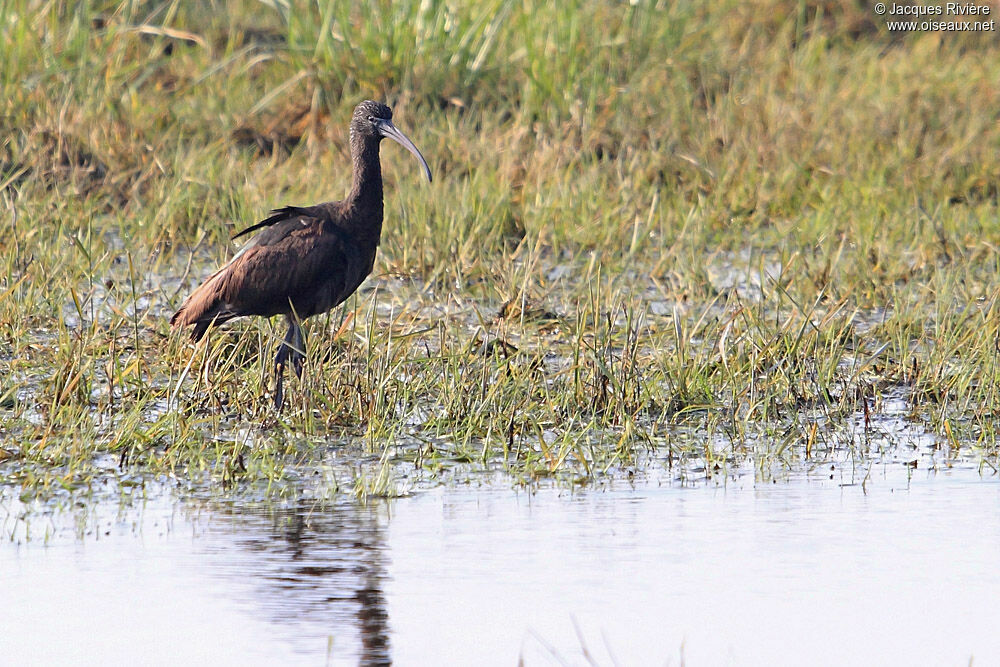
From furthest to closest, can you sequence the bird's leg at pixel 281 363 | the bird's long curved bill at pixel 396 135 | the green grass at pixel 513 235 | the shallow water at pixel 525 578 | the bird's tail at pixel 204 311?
the bird's long curved bill at pixel 396 135
the bird's tail at pixel 204 311
the bird's leg at pixel 281 363
the green grass at pixel 513 235
the shallow water at pixel 525 578

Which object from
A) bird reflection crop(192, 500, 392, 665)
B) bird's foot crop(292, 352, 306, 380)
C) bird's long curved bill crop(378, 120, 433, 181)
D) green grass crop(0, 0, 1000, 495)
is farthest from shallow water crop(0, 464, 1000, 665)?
bird's long curved bill crop(378, 120, 433, 181)

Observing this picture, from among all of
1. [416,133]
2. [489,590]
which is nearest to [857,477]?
[489,590]

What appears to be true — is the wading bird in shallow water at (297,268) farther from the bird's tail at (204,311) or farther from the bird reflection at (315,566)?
the bird reflection at (315,566)

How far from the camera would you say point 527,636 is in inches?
141

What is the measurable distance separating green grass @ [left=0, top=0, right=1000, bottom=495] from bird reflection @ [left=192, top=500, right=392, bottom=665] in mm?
307

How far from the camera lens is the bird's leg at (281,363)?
5391mm

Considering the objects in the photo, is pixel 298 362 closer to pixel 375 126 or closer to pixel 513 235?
pixel 375 126

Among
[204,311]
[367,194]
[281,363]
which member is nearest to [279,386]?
[281,363]

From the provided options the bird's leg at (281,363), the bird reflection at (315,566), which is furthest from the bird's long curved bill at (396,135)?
the bird reflection at (315,566)

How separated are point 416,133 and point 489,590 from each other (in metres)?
5.21

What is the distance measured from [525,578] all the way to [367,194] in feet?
7.19

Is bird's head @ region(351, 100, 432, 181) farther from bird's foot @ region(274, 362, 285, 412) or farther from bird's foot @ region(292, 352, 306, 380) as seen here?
bird's foot @ region(274, 362, 285, 412)

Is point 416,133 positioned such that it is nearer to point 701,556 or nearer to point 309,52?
point 309,52

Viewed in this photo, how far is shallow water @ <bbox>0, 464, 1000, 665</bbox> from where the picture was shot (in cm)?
353
